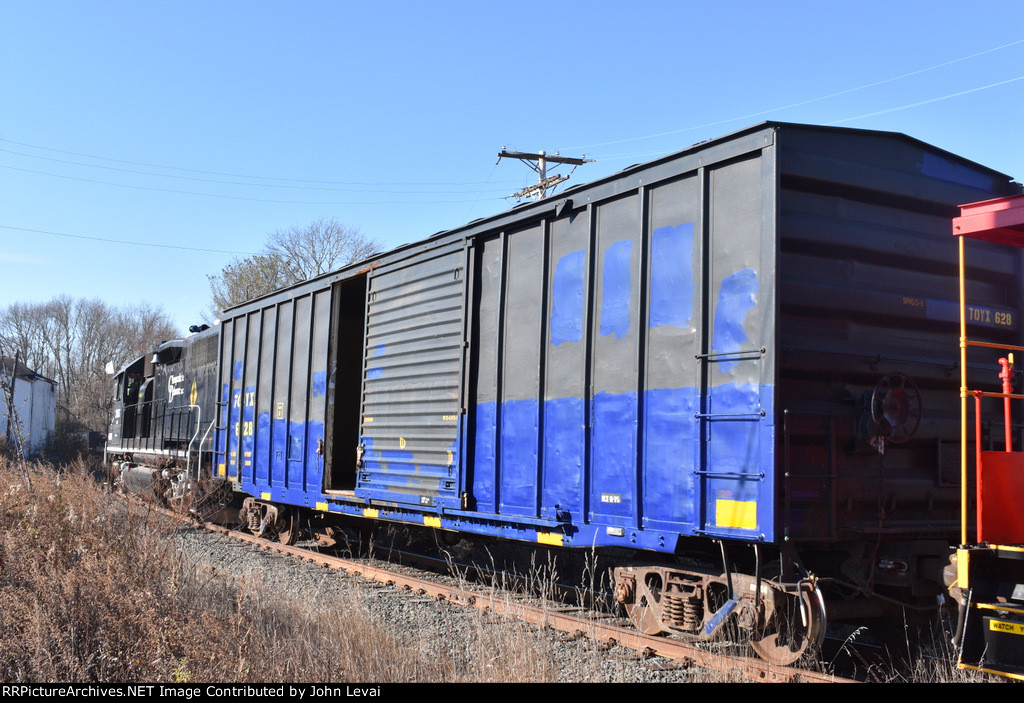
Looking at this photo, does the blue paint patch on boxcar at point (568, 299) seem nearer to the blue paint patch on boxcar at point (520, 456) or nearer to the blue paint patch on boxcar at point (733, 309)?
the blue paint patch on boxcar at point (520, 456)

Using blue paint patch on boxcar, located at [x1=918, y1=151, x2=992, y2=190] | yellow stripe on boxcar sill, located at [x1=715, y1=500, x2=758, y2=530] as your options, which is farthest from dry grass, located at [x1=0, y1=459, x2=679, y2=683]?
A: blue paint patch on boxcar, located at [x1=918, y1=151, x2=992, y2=190]

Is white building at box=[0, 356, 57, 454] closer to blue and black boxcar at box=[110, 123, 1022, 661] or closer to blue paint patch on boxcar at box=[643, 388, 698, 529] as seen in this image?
blue and black boxcar at box=[110, 123, 1022, 661]

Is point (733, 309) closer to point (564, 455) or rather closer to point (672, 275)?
point (672, 275)

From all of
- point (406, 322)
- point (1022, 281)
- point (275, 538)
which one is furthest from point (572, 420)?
point (275, 538)

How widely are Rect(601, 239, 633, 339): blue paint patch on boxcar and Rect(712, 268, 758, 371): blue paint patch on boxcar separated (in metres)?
0.92

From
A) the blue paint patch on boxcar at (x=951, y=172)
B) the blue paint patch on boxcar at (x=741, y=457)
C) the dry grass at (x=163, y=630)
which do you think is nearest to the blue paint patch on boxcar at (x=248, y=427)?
the dry grass at (x=163, y=630)

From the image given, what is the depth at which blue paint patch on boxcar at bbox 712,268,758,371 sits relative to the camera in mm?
5406

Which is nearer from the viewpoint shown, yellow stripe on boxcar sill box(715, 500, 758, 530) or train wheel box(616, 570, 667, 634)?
yellow stripe on boxcar sill box(715, 500, 758, 530)

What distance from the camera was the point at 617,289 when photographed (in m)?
6.51

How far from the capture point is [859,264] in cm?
586

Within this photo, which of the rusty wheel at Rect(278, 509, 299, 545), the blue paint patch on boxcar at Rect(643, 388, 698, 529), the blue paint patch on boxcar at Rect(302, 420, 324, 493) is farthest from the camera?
the rusty wheel at Rect(278, 509, 299, 545)

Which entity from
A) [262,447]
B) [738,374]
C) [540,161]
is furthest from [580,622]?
[540,161]

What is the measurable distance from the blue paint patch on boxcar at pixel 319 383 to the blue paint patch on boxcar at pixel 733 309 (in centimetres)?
629
